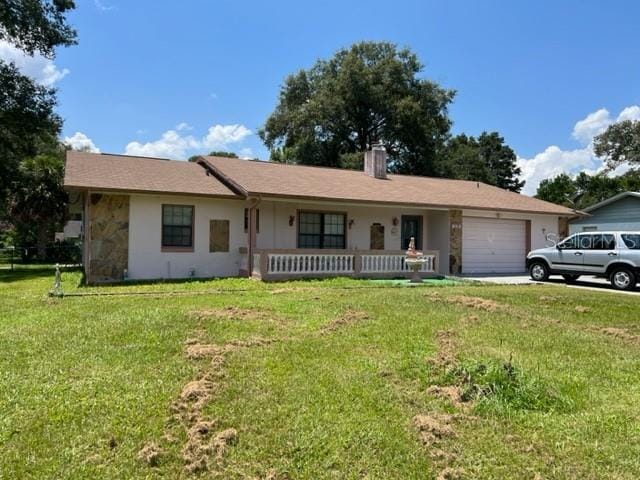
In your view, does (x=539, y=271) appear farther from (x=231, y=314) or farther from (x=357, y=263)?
(x=231, y=314)

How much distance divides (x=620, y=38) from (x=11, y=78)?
982 inches

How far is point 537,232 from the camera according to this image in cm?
1973

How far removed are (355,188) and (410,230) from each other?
2.83 m

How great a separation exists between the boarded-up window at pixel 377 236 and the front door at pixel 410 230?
0.95 m

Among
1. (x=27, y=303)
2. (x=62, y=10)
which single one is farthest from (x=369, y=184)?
(x=62, y=10)

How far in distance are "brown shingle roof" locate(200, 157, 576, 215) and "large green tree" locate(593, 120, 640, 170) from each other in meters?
25.8

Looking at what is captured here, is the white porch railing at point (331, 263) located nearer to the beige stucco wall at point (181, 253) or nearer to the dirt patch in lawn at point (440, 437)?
the beige stucco wall at point (181, 253)

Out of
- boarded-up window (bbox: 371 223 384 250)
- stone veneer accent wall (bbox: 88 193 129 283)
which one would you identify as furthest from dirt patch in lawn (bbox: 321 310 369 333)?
boarded-up window (bbox: 371 223 384 250)

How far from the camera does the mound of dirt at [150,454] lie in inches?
129

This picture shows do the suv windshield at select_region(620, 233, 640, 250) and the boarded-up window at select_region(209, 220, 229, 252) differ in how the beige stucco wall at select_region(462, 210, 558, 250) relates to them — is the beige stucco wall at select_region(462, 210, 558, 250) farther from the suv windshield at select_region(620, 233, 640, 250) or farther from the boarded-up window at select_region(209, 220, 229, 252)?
the boarded-up window at select_region(209, 220, 229, 252)

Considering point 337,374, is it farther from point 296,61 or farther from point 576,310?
point 296,61

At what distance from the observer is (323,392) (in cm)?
448

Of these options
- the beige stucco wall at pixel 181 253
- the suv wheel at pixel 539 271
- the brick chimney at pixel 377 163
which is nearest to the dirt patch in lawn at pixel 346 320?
the beige stucco wall at pixel 181 253

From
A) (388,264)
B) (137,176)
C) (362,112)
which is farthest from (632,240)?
(362,112)
